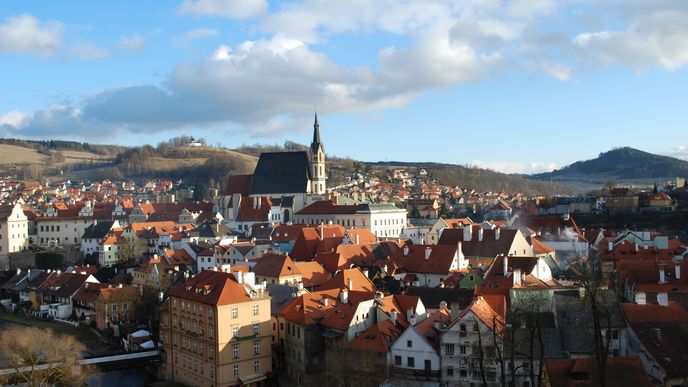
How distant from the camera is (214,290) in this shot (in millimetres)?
40375

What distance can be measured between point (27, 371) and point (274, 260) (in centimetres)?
2297

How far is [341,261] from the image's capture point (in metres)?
59.2

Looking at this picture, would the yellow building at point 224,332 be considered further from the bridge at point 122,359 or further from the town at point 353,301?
the bridge at point 122,359

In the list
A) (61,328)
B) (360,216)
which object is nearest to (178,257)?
(61,328)

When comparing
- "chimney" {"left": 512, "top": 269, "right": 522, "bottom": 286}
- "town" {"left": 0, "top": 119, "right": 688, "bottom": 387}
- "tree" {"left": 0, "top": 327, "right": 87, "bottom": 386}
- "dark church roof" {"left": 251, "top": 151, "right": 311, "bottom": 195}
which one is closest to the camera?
"town" {"left": 0, "top": 119, "right": 688, "bottom": 387}

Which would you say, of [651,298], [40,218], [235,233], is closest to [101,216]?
[40,218]

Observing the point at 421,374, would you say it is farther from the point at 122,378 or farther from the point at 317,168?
the point at 317,168

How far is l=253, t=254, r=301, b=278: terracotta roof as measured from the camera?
5350 centimetres

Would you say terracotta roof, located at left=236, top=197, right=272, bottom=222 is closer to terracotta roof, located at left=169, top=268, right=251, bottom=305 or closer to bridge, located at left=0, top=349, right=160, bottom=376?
bridge, located at left=0, top=349, right=160, bottom=376

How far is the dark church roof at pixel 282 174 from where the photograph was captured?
11556cm

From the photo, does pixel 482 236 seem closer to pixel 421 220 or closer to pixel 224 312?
pixel 224 312

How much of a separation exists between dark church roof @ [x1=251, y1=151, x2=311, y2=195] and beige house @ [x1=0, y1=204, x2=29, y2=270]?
38850 millimetres

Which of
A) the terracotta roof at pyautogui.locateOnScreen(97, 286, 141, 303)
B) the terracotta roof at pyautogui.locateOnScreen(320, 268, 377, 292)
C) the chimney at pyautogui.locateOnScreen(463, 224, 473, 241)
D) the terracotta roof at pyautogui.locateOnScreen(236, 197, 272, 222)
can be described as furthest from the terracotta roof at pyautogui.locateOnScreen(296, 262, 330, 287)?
the terracotta roof at pyautogui.locateOnScreen(236, 197, 272, 222)

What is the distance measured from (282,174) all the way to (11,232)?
145ft
